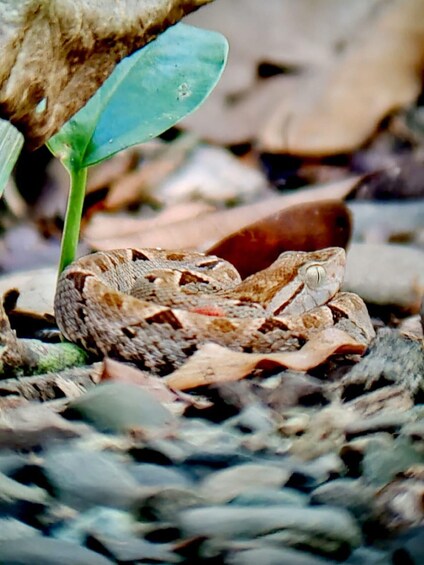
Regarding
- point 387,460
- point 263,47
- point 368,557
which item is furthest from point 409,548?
point 263,47

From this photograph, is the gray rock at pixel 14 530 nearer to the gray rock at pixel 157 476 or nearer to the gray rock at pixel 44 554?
the gray rock at pixel 44 554

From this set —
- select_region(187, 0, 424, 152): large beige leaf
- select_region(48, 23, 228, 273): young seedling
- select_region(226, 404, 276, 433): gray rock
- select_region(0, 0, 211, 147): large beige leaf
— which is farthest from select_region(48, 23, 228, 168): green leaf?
select_region(187, 0, 424, 152): large beige leaf

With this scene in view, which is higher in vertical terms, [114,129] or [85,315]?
[114,129]

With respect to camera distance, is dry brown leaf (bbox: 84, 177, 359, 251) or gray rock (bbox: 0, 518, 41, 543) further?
dry brown leaf (bbox: 84, 177, 359, 251)

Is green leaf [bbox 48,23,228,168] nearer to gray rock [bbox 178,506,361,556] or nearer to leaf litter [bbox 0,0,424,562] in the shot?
leaf litter [bbox 0,0,424,562]

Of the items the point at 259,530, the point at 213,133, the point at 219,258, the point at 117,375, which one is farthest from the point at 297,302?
the point at 213,133

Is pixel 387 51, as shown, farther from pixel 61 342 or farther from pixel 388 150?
pixel 61 342
